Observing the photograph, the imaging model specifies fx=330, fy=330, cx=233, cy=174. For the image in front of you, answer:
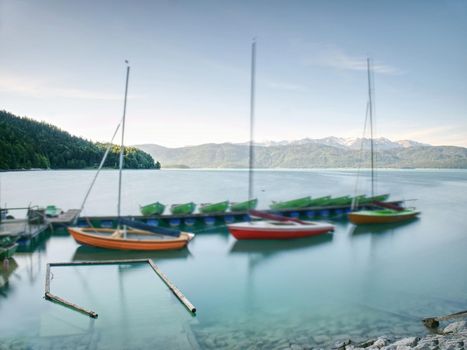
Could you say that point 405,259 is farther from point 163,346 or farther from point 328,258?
point 163,346

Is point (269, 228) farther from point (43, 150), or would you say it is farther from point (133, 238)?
point (43, 150)

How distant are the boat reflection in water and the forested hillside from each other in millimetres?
134127

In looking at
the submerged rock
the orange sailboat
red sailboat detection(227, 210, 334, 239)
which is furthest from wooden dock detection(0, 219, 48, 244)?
the submerged rock

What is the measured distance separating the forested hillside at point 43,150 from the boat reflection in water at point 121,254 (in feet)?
440

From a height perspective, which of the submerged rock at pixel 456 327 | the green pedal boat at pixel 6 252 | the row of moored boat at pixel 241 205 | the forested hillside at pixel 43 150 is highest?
the forested hillside at pixel 43 150

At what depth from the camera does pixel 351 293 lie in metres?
16.9

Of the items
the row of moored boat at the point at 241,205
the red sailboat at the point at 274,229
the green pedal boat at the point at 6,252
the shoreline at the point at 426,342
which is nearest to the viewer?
the shoreline at the point at 426,342

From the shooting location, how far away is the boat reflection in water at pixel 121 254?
2170 centimetres

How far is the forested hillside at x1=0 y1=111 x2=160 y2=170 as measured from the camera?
136 meters

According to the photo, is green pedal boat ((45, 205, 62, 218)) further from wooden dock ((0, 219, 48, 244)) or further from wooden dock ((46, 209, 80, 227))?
wooden dock ((0, 219, 48, 244))

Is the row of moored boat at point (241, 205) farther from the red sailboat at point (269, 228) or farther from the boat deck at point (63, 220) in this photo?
the boat deck at point (63, 220)

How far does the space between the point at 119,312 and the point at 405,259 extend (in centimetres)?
2039

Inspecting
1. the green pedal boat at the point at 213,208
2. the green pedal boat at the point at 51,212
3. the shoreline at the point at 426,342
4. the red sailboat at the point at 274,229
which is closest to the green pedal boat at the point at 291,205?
the green pedal boat at the point at 213,208

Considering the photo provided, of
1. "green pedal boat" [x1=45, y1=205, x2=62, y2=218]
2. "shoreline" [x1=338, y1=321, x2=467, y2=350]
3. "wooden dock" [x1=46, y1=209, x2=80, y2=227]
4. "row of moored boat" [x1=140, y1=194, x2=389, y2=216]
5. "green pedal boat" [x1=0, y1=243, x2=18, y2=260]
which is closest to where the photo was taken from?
"shoreline" [x1=338, y1=321, x2=467, y2=350]
